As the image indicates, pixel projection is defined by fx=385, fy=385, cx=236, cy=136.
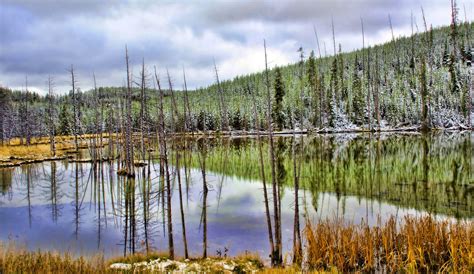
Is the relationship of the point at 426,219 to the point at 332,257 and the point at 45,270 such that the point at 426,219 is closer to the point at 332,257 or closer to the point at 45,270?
the point at 332,257

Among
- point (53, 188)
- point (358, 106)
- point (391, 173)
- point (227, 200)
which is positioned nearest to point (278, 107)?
point (358, 106)

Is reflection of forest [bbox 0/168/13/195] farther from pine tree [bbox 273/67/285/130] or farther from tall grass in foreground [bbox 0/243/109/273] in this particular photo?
pine tree [bbox 273/67/285/130]

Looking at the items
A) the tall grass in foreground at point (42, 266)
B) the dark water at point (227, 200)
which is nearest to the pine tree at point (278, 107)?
the dark water at point (227, 200)

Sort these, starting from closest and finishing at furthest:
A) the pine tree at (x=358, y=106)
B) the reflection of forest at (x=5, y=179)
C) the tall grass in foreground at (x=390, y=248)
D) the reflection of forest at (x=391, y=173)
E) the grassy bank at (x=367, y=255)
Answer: the grassy bank at (x=367, y=255), the tall grass in foreground at (x=390, y=248), the reflection of forest at (x=391, y=173), the reflection of forest at (x=5, y=179), the pine tree at (x=358, y=106)

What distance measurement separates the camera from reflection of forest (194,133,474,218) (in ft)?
74.2

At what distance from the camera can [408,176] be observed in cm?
2997

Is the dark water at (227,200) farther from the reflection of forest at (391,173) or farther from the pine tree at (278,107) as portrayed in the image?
the pine tree at (278,107)

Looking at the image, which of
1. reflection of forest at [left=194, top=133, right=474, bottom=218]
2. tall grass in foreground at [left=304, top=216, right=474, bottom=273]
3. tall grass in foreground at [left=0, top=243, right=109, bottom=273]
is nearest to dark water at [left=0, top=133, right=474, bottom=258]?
reflection of forest at [left=194, top=133, right=474, bottom=218]

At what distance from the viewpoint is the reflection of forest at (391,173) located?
74.2 ft

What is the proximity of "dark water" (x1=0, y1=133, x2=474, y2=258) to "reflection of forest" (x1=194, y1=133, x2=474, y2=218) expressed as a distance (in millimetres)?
66

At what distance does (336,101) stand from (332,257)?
90.6 meters

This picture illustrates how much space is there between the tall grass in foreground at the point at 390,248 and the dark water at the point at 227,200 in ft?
3.61

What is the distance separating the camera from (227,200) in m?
26.6

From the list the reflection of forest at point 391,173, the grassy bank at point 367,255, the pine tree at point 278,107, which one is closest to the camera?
the grassy bank at point 367,255
